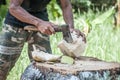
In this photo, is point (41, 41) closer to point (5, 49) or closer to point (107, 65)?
point (5, 49)

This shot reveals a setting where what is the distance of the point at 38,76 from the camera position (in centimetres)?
360

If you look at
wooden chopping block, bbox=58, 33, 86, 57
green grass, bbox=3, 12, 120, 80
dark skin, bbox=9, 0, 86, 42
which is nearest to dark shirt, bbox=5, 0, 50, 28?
dark skin, bbox=9, 0, 86, 42

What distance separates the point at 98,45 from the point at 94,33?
72 centimetres

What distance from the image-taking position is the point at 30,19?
145 inches

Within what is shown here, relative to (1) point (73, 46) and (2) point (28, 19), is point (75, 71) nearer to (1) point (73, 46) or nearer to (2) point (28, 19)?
(1) point (73, 46)

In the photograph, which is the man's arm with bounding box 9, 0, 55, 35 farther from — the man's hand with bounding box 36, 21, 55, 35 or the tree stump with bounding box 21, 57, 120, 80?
the tree stump with bounding box 21, 57, 120, 80

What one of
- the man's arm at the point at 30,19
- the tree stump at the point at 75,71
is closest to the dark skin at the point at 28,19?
the man's arm at the point at 30,19

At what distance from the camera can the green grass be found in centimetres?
555

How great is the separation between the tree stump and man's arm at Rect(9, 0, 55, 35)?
0.31 meters

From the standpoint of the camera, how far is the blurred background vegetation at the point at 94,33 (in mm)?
5898

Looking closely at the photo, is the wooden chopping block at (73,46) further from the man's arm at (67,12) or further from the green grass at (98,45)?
the green grass at (98,45)

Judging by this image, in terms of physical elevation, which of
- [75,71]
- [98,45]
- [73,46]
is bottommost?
[98,45]

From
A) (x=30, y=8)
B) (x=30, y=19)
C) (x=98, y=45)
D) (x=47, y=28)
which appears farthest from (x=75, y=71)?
(x=98, y=45)

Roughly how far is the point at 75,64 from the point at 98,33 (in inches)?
139
